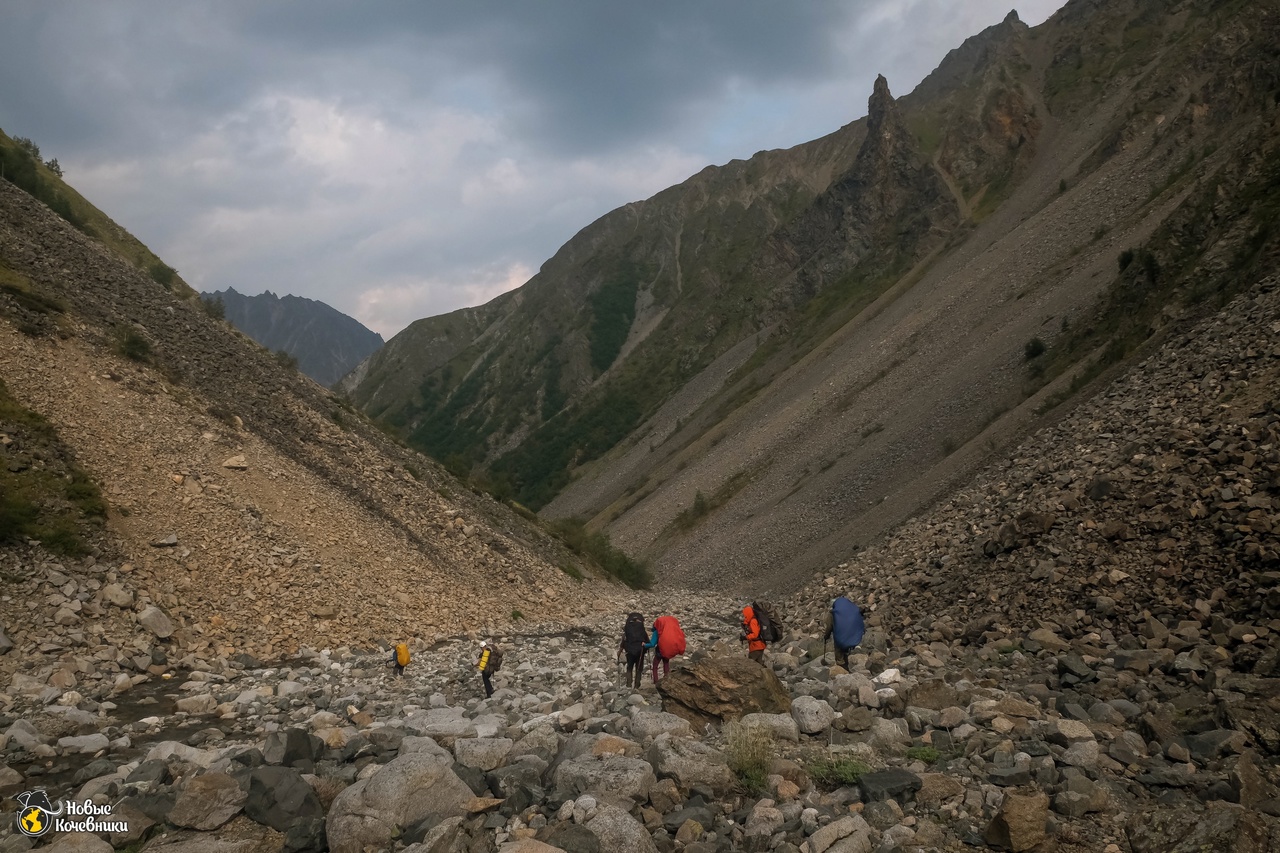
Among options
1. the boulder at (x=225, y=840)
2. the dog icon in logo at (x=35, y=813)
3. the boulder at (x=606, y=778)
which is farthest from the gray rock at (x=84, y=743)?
the boulder at (x=606, y=778)

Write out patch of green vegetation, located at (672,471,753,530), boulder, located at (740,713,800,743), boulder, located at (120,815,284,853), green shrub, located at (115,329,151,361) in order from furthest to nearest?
patch of green vegetation, located at (672,471,753,530)
green shrub, located at (115,329,151,361)
boulder, located at (740,713,800,743)
boulder, located at (120,815,284,853)

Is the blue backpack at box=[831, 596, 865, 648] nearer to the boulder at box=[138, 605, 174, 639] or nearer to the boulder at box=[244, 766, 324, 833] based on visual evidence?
the boulder at box=[244, 766, 324, 833]

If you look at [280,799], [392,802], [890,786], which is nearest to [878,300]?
[890,786]

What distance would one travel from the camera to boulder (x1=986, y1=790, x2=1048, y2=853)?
19.8ft

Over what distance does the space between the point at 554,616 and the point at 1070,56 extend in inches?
4164

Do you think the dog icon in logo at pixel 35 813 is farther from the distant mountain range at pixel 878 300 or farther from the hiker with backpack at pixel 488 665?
the distant mountain range at pixel 878 300

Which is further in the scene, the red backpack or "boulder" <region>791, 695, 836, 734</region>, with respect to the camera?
the red backpack

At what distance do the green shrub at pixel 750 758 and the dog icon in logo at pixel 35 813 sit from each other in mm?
6513

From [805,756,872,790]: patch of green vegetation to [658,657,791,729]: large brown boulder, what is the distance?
1.78 meters

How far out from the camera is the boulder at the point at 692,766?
727 cm

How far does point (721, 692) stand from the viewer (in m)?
9.61
